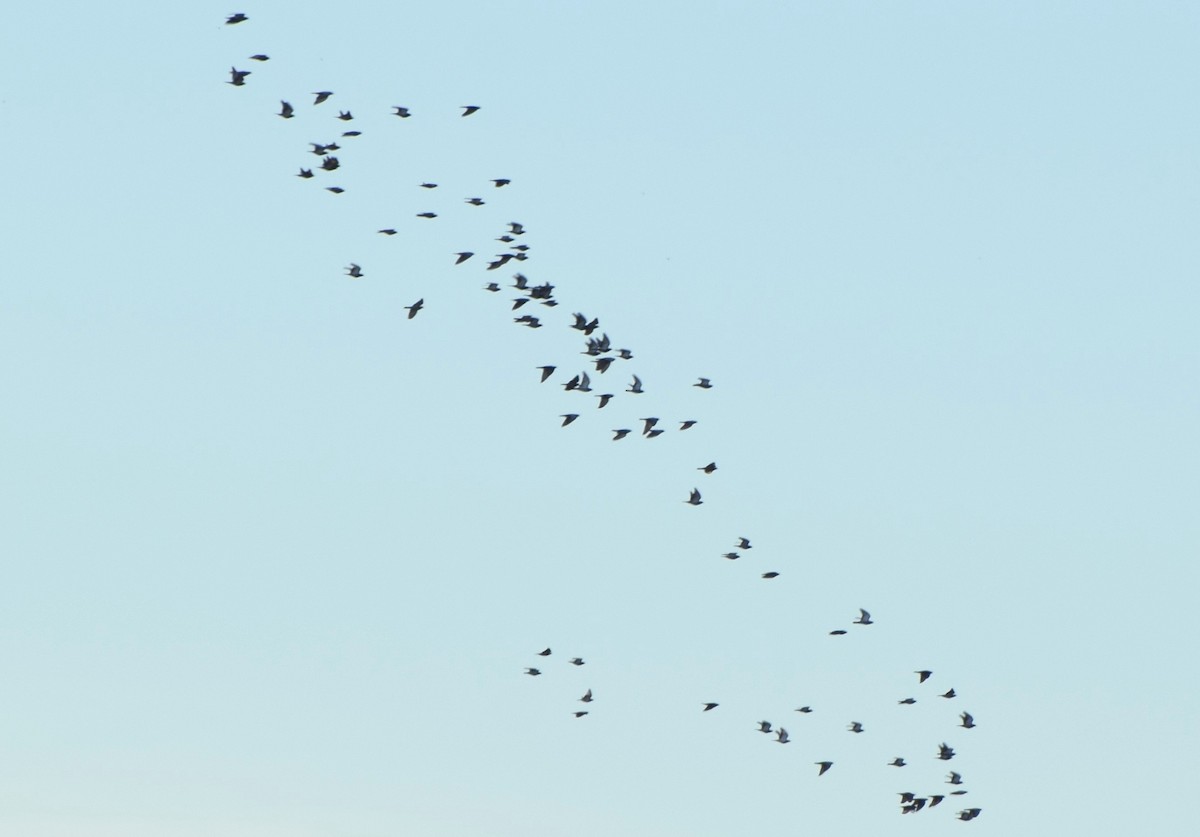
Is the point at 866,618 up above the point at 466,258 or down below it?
below

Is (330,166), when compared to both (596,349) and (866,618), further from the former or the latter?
(866,618)

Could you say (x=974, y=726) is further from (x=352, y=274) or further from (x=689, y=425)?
(x=352, y=274)

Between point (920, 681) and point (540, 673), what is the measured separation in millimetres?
18340

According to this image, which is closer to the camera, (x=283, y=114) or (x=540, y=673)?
(x=283, y=114)

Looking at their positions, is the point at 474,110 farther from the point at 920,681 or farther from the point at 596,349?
the point at 920,681

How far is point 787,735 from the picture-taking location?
139750 mm

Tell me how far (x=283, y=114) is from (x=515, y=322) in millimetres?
13770

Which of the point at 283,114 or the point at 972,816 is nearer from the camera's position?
the point at 283,114

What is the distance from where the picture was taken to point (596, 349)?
135 meters

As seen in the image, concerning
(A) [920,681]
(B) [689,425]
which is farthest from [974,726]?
(B) [689,425]

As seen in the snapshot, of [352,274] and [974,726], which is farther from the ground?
[352,274]

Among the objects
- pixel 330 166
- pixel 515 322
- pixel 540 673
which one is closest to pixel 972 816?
pixel 540 673

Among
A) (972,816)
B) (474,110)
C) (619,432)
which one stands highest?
(474,110)

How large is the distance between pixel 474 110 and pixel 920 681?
34.5 metres
